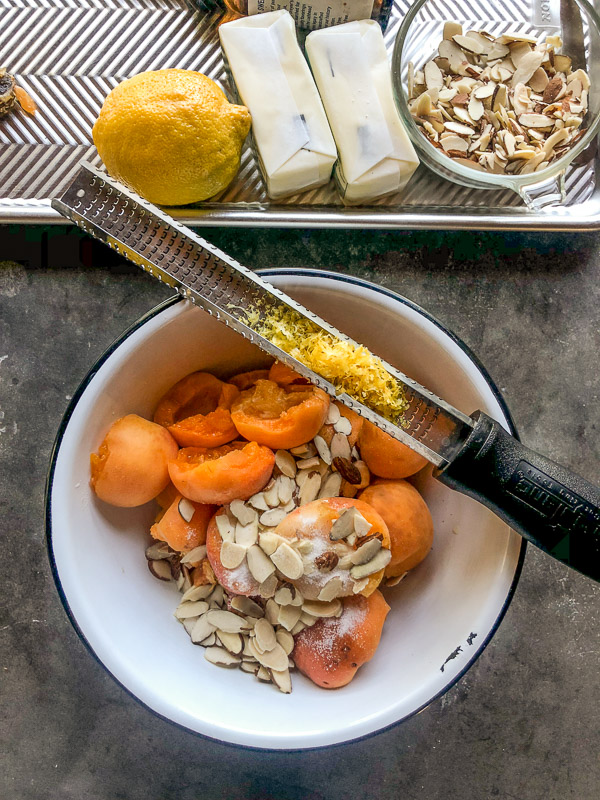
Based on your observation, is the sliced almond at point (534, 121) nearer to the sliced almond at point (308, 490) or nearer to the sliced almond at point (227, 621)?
the sliced almond at point (308, 490)

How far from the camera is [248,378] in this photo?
0.69 meters

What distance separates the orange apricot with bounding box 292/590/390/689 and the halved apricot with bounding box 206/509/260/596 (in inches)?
2.9

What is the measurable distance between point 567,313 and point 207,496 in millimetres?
500

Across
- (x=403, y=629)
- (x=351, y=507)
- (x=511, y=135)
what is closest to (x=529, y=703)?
(x=403, y=629)

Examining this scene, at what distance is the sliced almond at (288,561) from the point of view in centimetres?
59

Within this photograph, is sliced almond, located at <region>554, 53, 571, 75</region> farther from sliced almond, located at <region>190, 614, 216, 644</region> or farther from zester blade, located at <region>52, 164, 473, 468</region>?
sliced almond, located at <region>190, 614, 216, 644</region>

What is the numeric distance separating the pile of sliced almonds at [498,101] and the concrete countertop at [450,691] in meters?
0.10

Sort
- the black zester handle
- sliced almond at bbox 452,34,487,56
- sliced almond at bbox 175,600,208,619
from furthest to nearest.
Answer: sliced almond at bbox 452,34,487,56
sliced almond at bbox 175,600,208,619
the black zester handle

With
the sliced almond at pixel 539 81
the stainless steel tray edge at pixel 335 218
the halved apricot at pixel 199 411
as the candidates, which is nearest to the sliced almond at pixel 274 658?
the halved apricot at pixel 199 411

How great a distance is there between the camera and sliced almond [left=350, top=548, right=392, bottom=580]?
0.59m

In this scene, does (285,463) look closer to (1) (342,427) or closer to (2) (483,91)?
(1) (342,427)

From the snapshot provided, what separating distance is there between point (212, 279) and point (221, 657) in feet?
1.20

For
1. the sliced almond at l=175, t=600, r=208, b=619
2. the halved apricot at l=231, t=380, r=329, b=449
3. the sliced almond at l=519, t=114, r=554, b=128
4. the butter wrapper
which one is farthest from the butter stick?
the sliced almond at l=175, t=600, r=208, b=619

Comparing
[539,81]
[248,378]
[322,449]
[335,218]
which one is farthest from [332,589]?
[539,81]
